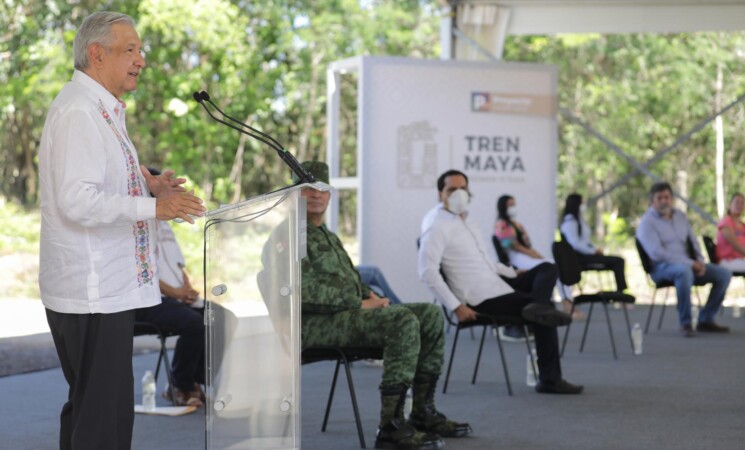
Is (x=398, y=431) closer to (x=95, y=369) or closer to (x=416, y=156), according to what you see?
(x=95, y=369)

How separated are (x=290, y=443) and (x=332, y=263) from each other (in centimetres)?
123

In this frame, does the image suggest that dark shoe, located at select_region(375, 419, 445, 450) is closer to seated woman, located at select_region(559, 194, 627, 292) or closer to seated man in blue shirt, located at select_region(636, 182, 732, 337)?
seated man in blue shirt, located at select_region(636, 182, 732, 337)

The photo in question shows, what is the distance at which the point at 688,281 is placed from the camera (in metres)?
8.49

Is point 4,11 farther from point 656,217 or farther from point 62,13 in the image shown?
point 656,217

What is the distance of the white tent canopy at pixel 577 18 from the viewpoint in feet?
32.9

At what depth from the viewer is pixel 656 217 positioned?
8656 millimetres

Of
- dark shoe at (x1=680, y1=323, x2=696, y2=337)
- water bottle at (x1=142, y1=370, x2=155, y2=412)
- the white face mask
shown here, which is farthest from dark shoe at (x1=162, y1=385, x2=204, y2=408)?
dark shoe at (x1=680, y1=323, x2=696, y2=337)

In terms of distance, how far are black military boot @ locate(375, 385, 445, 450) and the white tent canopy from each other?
249 inches

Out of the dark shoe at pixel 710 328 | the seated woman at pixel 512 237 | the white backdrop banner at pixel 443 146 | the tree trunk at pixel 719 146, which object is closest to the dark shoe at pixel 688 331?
the dark shoe at pixel 710 328

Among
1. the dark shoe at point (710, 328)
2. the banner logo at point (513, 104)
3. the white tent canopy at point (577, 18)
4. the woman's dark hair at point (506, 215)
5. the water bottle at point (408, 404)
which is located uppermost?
the white tent canopy at point (577, 18)

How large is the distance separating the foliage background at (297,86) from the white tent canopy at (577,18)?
302 inches

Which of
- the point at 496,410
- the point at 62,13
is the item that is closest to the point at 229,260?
the point at 496,410

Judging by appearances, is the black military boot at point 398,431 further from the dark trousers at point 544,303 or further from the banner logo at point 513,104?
the banner logo at point 513,104

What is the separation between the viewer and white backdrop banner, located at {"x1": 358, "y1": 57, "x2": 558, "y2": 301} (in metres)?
9.30
